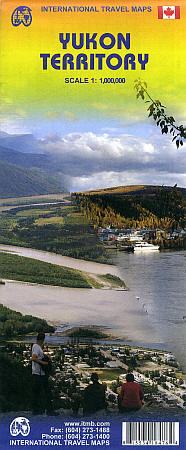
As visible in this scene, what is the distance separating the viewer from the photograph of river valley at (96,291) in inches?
131

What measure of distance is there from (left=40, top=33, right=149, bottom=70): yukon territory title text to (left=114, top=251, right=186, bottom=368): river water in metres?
1.47

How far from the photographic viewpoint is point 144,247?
12.0 feet

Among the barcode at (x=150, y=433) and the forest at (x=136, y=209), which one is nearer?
the barcode at (x=150, y=433)

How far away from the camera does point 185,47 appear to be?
3.49m

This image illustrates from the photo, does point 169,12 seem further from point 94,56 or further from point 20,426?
point 20,426

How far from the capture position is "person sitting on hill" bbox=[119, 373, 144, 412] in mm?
3254

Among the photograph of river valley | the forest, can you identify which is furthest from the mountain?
the forest

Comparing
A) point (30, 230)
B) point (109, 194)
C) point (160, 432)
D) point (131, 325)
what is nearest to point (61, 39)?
point (109, 194)

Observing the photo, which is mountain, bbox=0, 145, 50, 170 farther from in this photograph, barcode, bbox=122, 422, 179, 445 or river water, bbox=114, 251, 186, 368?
barcode, bbox=122, 422, 179, 445

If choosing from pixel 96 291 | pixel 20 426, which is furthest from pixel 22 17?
pixel 20 426

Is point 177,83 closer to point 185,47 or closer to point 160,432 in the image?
point 185,47

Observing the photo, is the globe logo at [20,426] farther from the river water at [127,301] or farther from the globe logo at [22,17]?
the globe logo at [22,17]

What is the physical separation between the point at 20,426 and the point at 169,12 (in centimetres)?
329

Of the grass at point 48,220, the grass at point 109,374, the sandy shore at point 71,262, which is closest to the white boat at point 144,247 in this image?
the sandy shore at point 71,262
